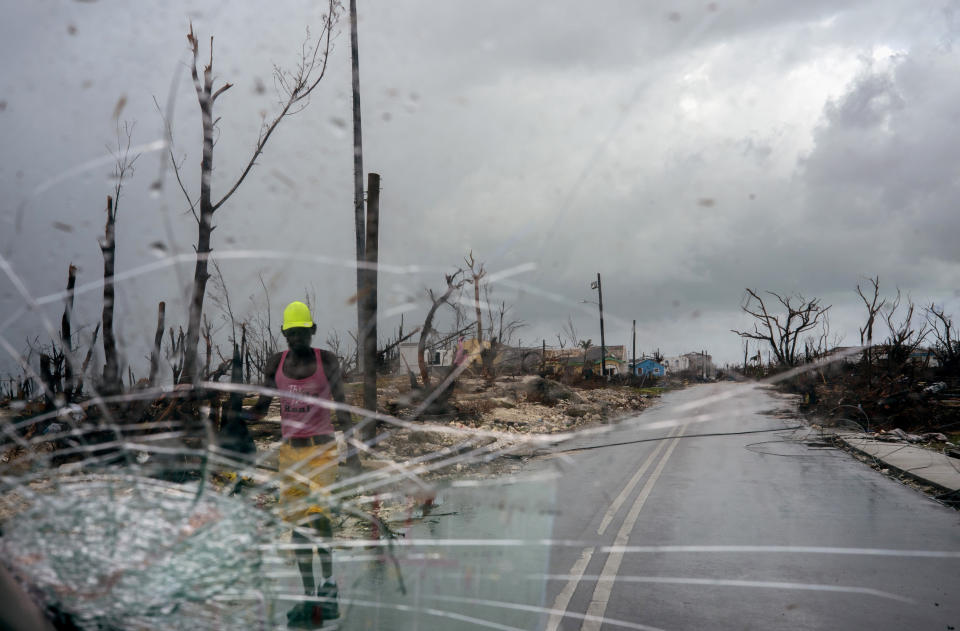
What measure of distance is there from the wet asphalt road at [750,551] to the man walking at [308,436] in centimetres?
135

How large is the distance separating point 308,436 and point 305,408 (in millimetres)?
147

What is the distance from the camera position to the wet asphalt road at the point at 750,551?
4.11 metres

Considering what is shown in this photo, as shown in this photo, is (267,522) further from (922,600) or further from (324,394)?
(922,600)

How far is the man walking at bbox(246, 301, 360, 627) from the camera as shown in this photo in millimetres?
1625

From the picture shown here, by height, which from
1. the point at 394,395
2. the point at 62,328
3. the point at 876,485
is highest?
the point at 62,328

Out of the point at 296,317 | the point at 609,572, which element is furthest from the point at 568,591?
the point at 296,317

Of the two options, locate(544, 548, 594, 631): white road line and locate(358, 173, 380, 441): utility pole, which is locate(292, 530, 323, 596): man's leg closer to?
locate(544, 548, 594, 631): white road line

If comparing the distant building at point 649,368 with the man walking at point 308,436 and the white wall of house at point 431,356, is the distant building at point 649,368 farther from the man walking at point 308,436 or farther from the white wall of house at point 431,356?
the man walking at point 308,436

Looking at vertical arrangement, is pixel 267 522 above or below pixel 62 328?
below

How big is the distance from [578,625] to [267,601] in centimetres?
300

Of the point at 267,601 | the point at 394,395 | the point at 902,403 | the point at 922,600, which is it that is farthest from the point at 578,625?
the point at 902,403

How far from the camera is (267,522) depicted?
141 cm

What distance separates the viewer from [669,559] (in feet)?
17.7

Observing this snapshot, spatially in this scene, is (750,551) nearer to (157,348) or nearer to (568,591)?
(568,591)
